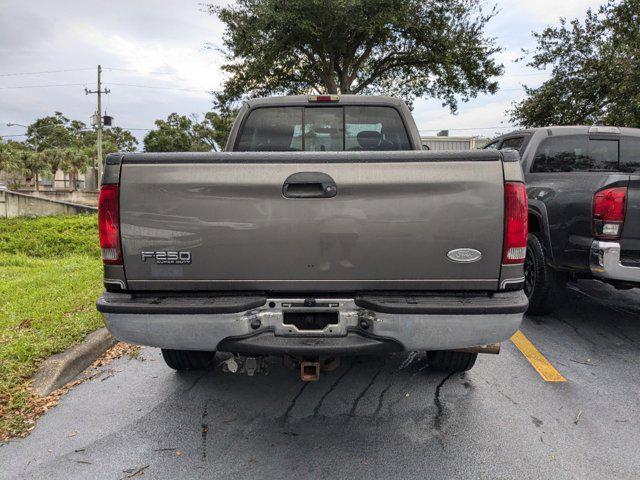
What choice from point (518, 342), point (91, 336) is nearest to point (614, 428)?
point (518, 342)

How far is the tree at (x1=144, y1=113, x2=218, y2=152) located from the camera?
58.9 m

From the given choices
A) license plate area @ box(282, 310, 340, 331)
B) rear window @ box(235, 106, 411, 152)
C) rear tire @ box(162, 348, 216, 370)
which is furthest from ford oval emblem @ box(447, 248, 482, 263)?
rear tire @ box(162, 348, 216, 370)

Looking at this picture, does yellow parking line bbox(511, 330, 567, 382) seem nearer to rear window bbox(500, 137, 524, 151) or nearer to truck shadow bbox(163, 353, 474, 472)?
truck shadow bbox(163, 353, 474, 472)

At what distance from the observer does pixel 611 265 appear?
3971 mm

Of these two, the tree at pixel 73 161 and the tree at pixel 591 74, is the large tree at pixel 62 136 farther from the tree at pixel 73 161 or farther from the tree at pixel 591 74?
the tree at pixel 591 74

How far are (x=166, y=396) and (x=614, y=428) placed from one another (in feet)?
9.61

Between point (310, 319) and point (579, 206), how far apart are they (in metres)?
3.00

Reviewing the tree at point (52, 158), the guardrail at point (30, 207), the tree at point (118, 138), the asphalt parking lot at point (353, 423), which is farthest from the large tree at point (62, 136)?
the asphalt parking lot at point (353, 423)

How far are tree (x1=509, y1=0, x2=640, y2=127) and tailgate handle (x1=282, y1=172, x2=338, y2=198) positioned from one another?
1488 cm

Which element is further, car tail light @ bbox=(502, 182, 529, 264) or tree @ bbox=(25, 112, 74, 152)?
tree @ bbox=(25, 112, 74, 152)

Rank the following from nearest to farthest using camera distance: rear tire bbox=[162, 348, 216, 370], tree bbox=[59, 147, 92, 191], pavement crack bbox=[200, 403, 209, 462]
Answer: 1. pavement crack bbox=[200, 403, 209, 462]
2. rear tire bbox=[162, 348, 216, 370]
3. tree bbox=[59, 147, 92, 191]

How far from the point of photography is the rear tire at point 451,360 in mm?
3549

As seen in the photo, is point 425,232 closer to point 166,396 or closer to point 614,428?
point 614,428

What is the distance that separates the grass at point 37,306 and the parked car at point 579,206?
443cm
